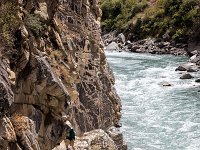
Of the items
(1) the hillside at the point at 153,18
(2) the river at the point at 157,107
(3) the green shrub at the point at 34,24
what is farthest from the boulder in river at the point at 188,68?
(3) the green shrub at the point at 34,24

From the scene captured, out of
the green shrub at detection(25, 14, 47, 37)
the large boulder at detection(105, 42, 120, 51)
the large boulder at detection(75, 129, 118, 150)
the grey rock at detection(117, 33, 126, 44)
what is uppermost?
the green shrub at detection(25, 14, 47, 37)

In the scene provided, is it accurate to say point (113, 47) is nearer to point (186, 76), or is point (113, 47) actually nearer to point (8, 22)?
point (186, 76)

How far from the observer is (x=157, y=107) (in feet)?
142

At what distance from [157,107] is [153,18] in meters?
49.9

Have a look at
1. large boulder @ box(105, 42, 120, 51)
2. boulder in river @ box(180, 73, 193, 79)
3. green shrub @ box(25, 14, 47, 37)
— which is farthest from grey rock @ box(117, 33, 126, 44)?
green shrub @ box(25, 14, 47, 37)

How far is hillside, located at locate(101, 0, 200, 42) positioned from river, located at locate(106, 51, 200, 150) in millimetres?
17722

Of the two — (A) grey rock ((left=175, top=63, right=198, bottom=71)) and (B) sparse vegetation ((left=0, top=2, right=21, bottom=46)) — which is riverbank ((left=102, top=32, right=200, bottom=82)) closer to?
(A) grey rock ((left=175, top=63, right=198, bottom=71))

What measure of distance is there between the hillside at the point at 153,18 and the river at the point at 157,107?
58.1 ft

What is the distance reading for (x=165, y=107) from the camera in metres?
43.2

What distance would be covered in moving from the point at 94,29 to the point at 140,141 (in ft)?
31.1

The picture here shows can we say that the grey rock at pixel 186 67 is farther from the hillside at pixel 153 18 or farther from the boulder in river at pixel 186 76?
the hillside at pixel 153 18

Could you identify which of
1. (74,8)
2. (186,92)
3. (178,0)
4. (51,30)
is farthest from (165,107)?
(178,0)

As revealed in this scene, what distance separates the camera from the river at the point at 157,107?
3419 cm

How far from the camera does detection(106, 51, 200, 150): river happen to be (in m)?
34.2
